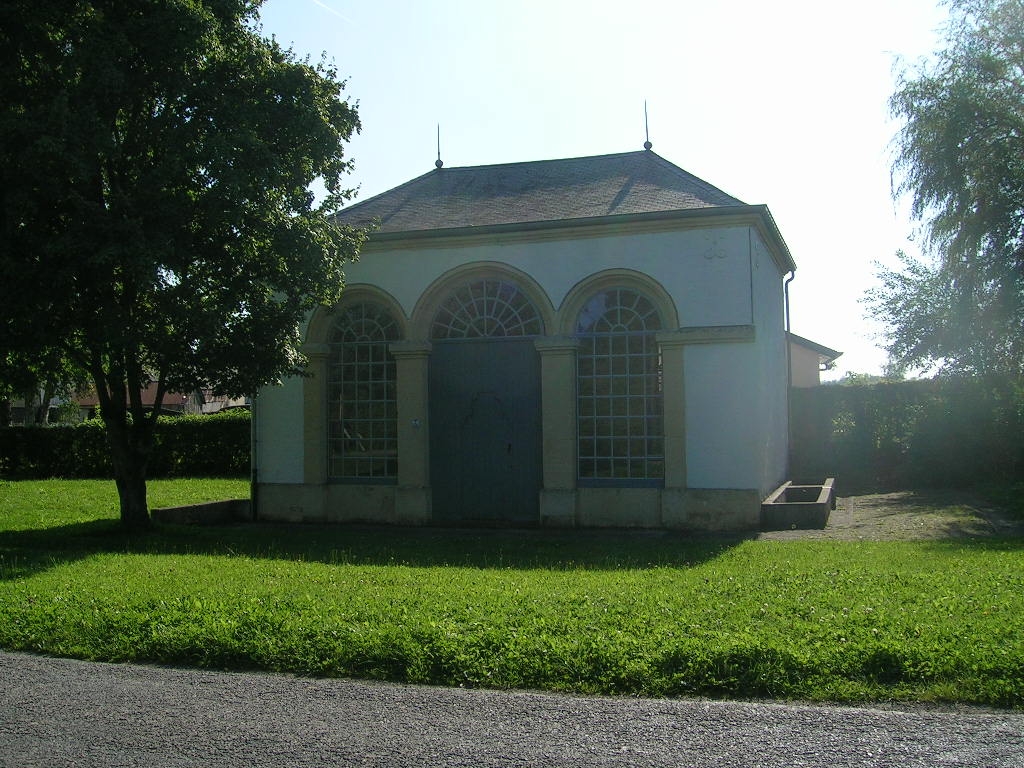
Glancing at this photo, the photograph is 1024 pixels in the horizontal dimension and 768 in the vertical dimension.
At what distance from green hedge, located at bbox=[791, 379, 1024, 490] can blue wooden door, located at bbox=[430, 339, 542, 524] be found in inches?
367

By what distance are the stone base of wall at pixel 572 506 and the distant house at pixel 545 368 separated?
0.09ft

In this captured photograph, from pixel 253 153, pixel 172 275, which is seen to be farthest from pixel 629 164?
pixel 172 275

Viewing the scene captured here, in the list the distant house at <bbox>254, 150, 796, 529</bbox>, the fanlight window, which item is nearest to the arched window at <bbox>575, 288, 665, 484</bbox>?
the distant house at <bbox>254, 150, 796, 529</bbox>

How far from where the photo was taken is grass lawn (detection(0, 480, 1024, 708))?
217 inches

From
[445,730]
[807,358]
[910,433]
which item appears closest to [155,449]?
[910,433]

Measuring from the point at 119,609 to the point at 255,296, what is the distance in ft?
18.7

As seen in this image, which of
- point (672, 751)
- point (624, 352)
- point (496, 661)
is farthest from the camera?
point (624, 352)

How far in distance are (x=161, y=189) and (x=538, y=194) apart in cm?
650

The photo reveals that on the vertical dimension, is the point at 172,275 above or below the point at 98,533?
Result: above

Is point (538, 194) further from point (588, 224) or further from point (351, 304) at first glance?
point (351, 304)

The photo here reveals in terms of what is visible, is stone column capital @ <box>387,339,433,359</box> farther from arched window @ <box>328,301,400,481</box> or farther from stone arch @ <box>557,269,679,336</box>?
stone arch @ <box>557,269,679,336</box>

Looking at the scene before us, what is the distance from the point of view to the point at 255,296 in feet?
39.8

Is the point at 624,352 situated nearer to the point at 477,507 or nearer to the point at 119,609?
the point at 477,507

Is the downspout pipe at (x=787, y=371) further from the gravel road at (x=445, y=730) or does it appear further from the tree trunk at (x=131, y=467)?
the gravel road at (x=445, y=730)
